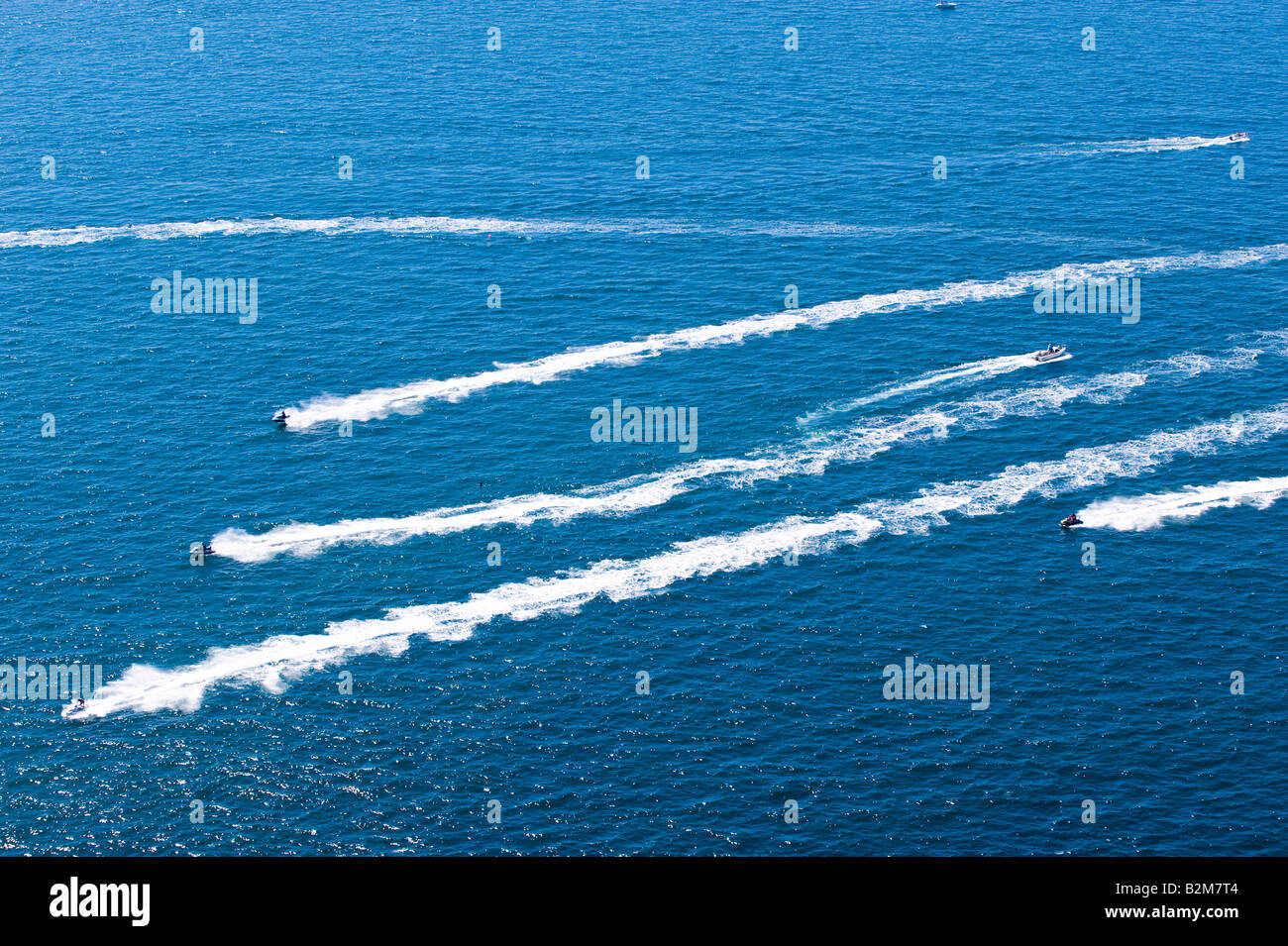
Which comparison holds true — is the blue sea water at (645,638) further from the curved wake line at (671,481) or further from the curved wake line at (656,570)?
the curved wake line at (671,481)

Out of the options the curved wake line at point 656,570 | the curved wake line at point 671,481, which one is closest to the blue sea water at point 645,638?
the curved wake line at point 656,570

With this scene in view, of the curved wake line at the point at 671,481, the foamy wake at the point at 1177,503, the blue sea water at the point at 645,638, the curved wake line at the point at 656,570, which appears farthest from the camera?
the foamy wake at the point at 1177,503

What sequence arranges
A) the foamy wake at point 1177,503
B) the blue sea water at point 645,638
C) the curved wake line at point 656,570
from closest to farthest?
the blue sea water at point 645,638
the curved wake line at point 656,570
the foamy wake at point 1177,503

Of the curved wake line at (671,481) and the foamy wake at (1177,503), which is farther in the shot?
the foamy wake at (1177,503)

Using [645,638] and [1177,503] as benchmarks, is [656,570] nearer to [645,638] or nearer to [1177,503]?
[645,638]

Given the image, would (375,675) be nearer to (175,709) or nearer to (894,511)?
(175,709)
